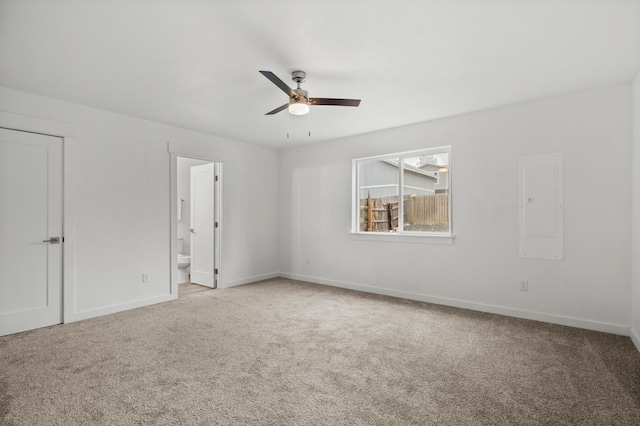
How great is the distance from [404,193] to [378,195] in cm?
47

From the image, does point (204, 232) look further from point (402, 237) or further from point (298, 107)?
point (298, 107)

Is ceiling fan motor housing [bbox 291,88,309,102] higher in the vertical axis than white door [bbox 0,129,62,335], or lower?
higher

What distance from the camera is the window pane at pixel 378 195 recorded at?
5137 millimetres

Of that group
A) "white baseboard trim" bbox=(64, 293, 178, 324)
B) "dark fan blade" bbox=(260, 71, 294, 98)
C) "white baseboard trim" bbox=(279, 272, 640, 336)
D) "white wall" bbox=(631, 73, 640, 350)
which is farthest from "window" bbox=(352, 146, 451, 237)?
"white baseboard trim" bbox=(64, 293, 178, 324)

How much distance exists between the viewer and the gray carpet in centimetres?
202

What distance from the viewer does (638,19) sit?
221cm

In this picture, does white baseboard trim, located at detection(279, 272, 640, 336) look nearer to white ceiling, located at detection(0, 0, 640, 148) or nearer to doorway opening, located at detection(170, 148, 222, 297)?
doorway opening, located at detection(170, 148, 222, 297)

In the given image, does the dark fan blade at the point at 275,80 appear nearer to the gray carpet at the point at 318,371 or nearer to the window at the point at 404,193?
the gray carpet at the point at 318,371

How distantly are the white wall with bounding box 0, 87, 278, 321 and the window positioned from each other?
2632mm

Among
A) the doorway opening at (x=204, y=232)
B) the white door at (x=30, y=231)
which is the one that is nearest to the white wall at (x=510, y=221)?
the doorway opening at (x=204, y=232)

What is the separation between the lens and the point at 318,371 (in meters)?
2.55

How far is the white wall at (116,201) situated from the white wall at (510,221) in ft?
8.74

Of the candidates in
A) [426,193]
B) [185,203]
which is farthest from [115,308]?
[426,193]

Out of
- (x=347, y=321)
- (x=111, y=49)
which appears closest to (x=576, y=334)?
(x=347, y=321)
